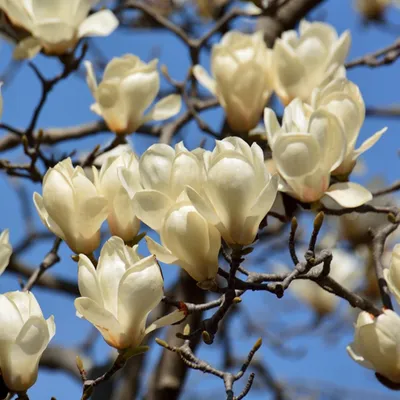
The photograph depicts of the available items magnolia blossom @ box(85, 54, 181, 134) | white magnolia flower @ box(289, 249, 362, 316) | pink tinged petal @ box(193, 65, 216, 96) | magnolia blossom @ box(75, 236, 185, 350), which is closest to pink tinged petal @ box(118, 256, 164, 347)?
magnolia blossom @ box(75, 236, 185, 350)

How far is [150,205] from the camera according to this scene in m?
0.89

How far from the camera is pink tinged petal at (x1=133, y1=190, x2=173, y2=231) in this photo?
0.89 m

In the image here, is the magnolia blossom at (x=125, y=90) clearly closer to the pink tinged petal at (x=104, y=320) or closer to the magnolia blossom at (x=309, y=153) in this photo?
the magnolia blossom at (x=309, y=153)

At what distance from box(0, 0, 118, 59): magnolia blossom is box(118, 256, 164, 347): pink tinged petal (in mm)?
693

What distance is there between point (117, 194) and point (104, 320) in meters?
0.19

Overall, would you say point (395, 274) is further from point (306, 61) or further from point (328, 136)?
point (306, 61)

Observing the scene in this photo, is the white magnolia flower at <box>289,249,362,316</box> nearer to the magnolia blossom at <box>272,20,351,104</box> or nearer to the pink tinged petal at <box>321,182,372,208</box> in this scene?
the magnolia blossom at <box>272,20,351,104</box>

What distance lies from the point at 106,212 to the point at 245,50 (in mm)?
516

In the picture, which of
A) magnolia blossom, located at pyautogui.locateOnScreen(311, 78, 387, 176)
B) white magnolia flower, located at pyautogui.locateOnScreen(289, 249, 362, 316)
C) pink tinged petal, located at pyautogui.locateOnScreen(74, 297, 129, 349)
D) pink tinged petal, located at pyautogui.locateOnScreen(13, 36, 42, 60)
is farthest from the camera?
white magnolia flower, located at pyautogui.locateOnScreen(289, 249, 362, 316)

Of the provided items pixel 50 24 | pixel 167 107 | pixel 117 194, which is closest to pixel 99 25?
pixel 50 24

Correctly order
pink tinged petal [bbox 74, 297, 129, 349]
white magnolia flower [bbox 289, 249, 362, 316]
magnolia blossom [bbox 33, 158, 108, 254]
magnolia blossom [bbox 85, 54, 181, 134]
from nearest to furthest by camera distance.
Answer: pink tinged petal [bbox 74, 297, 129, 349] < magnolia blossom [bbox 33, 158, 108, 254] < magnolia blossom [bbox 85, 54, 181, 134] < white magnolia flower [bbox 289, 249, 362, 316]

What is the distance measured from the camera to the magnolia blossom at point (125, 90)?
1.30 meters

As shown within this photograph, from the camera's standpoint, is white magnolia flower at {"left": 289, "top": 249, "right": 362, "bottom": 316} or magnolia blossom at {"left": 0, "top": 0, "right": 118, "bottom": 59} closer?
magnolia blossom at {"left": 0, "top": 0, "right": 118, "bottom": 59}

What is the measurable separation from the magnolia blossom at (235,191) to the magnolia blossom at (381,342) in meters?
0.20
